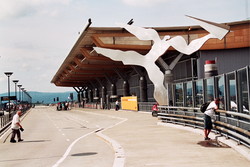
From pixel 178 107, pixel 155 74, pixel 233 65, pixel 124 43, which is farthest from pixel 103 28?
pixel 178 107

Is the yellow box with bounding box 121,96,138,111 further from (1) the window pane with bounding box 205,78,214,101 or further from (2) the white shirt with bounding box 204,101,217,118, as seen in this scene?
(2) the white shirt with bounding box 204,101,217,118

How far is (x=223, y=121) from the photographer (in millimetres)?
14312

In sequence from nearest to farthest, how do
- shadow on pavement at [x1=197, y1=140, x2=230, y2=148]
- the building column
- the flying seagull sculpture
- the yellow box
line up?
shadow on pavement at [x1=197, y1=140, x2=230, y2=148] < the flying seagull sculpture < the yellow box < the building column

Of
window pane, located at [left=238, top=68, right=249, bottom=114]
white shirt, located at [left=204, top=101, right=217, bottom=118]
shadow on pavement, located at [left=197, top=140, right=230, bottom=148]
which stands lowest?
shadow on pavement, located at [left=197, top=140, right=230, bottom=148]

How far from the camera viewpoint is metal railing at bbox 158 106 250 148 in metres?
11.5

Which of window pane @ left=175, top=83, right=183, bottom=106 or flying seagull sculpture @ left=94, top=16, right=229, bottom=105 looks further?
flying seagull sculpture @ left=94, top=16, right=229, bottom=105

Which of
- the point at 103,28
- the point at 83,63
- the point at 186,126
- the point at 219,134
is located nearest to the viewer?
the point at 219,134

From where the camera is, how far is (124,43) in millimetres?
48031

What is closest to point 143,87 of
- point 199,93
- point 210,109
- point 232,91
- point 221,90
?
point 199,93

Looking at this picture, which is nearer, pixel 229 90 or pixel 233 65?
pixel 229 90

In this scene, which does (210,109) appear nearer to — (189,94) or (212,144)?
(212,144)

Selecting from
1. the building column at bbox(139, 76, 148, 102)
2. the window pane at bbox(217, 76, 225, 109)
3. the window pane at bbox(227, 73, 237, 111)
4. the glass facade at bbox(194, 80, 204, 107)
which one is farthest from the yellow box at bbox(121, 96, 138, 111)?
the window pane at bbox(227, 73, 237, 111)

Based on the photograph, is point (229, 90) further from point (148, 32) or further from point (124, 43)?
point (124, 43)

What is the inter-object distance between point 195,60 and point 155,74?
1278 cm
